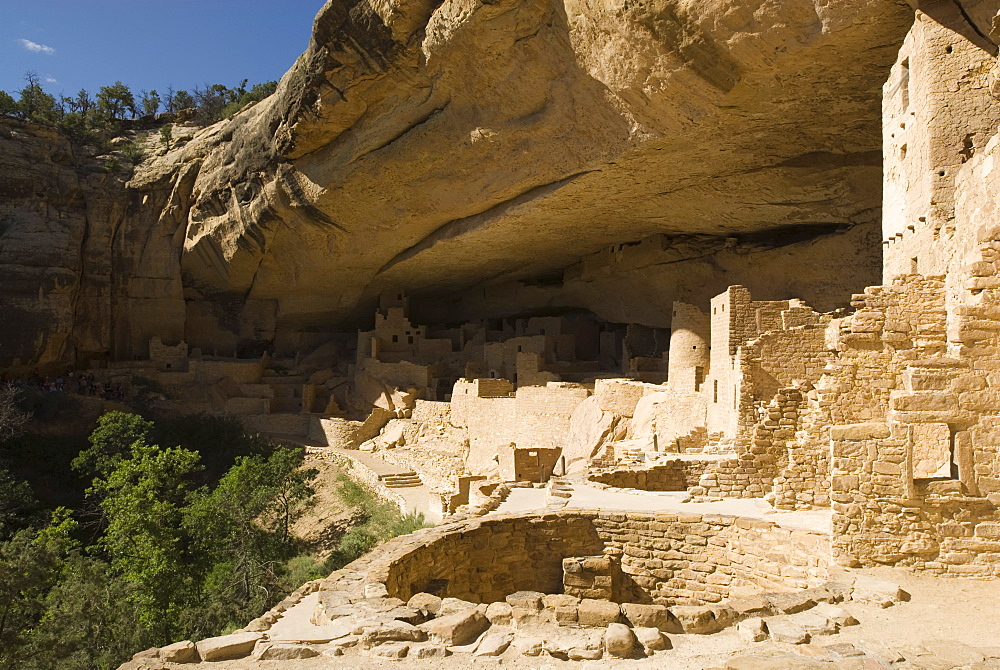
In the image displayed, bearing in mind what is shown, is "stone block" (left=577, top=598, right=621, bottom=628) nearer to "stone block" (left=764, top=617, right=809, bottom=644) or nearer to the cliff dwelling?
the cliff dwelling

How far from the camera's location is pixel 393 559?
21.1 ft

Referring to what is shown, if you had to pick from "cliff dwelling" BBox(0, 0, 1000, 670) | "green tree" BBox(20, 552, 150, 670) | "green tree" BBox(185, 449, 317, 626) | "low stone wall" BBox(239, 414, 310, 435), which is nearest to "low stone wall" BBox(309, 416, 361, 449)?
"cliff dwelling" BBox(0, 0, 1000, 670)

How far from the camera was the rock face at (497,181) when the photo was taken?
39.2 ft

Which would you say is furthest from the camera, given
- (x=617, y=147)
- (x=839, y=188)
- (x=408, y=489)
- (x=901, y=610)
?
(x=408, y=489)

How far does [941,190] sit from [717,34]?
4345mm

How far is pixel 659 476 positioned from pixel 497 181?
9446mm

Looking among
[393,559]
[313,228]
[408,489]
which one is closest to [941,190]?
[393,559]

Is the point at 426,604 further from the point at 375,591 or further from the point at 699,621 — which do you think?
the point at 699,621

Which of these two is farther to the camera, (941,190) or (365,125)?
(365,125)

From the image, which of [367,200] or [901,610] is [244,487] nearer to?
[367,200]

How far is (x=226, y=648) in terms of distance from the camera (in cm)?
479

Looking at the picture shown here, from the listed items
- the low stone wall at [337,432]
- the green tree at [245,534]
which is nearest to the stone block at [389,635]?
the green tree at [245,534]

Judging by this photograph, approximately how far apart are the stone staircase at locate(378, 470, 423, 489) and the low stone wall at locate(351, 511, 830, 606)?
1289 centimetres

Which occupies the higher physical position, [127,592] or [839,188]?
[839,188]
